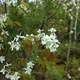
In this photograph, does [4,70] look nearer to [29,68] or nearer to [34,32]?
[29,68]

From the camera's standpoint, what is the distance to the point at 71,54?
3.09 m

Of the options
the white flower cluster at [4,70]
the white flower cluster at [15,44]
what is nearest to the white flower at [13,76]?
the white flower cluster at [4,70]

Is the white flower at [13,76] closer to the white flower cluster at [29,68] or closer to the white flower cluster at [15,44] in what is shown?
the white flower cluster at [29,68]

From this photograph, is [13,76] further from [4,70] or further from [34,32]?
[34,32]

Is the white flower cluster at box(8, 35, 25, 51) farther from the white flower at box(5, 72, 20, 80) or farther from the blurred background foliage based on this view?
the white flower at box(5, 72, 20, 80)

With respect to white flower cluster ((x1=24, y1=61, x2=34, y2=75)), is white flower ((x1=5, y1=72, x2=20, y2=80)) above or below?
below

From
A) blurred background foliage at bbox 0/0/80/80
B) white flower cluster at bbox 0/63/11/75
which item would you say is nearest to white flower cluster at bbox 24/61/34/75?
blurred background foliage at bbox 0/0/80/80

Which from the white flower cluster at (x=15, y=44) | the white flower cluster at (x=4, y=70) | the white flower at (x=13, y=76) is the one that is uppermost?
the white flower cluster at (x=15, y=44)

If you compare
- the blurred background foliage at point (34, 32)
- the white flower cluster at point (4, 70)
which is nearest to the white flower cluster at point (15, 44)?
the blurred background foliage at point (34, 32)

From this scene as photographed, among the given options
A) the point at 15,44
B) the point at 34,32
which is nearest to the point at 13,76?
the point at 15,44

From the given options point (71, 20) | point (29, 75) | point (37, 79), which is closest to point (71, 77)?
point (37, 79)

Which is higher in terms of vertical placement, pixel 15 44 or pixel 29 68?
pixel 15 44

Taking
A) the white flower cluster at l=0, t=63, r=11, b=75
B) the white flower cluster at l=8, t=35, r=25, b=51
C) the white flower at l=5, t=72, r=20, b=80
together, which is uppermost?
the white flower cluster at l=8, t=35, r=25, b=51

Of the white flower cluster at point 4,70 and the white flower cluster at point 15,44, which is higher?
the white flower cluster at point 15,44
